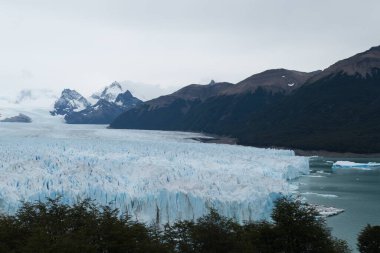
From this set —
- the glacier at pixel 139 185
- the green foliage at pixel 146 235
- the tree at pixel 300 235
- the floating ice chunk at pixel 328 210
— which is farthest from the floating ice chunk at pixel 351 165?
the tree at pixel 300 235

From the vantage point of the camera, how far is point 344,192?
5412cm

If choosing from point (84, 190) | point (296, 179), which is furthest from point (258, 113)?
point (84, 190)

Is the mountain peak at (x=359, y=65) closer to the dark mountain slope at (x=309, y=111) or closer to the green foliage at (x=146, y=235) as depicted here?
the dark mountain slope at (x=309, y=111)

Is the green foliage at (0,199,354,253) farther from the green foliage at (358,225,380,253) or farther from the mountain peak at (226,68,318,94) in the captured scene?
the mountain peak at (226,68,318,94)

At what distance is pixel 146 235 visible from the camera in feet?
67.5

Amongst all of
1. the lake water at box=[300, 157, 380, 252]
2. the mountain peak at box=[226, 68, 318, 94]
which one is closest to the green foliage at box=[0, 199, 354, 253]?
the lake water at box=[300, 157, 380, 252]

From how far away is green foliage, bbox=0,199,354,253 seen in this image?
Answer: 1853cm

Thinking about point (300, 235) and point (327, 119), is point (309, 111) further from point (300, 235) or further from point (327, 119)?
point (300, 235)

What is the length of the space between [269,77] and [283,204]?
587 ft

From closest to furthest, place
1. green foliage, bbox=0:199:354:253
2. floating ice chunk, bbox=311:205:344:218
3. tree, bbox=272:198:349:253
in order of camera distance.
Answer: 1. green foliage, bbox=0:199:354:253
2. tree, bbox=272:198:349:253
3. floating ice chunk, bbox=311:205:344:218

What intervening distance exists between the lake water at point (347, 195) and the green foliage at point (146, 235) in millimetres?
11868

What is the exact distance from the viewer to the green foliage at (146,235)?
730 inches

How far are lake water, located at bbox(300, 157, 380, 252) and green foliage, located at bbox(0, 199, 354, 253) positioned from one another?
467 inches

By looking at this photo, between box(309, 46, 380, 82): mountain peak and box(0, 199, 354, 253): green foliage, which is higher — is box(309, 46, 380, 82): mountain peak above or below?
above
